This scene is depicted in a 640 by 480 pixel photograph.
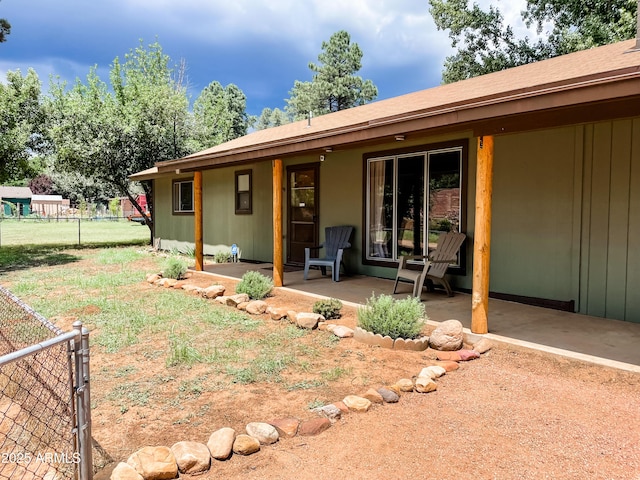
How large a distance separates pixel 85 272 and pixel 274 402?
7339mm

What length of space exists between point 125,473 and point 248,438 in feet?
1.99

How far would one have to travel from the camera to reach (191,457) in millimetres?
2168

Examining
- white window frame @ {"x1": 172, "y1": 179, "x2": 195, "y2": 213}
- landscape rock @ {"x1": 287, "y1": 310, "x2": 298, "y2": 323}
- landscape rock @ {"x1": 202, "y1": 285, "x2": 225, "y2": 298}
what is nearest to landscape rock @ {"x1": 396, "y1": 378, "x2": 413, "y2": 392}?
landscape rock @ {"x1": 287, "y1": 310, "x2": 298, "y2": 323}

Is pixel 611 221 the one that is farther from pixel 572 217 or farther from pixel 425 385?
pixel 425 385

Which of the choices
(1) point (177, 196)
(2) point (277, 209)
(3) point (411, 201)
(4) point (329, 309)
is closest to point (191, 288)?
(2) point (277, 209)

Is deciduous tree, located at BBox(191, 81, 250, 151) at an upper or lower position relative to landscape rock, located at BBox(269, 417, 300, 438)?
upper

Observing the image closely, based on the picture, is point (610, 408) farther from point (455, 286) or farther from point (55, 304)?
point (55, 304)

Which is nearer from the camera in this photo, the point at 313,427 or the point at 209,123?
the point at 313,427

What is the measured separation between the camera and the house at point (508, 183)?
391 cm

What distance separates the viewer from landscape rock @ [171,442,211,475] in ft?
7.06

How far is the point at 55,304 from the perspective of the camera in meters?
5.86

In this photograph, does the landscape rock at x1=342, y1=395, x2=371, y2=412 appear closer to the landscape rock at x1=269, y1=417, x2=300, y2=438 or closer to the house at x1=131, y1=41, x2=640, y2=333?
the landscape rock at x1=269, y1=417, x2=300, y2=438

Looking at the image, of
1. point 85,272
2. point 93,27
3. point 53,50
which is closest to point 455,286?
point 85,272

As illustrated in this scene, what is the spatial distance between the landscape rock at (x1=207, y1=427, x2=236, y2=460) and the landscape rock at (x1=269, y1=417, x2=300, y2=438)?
255mm
